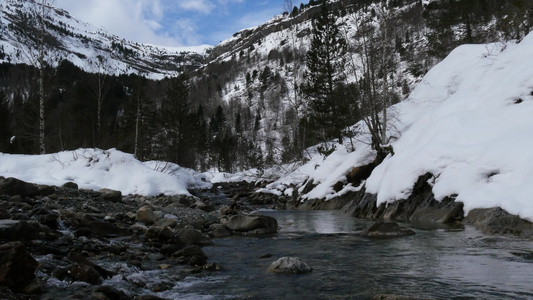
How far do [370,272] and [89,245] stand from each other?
4.55 m

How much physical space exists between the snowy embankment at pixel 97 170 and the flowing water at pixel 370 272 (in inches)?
393

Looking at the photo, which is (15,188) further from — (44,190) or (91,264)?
(91,264)

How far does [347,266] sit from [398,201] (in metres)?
6.63

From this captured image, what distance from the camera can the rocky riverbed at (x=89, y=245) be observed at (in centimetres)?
383

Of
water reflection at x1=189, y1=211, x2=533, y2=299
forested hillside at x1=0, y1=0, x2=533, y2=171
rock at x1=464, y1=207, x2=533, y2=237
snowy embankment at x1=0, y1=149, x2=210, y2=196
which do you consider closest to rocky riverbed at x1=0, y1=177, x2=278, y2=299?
water reflection at x1=189, y1=211, x2=533, y2=299

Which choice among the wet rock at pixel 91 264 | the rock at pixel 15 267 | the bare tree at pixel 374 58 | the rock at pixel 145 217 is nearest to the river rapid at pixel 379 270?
the wet rock at pixel 91 264

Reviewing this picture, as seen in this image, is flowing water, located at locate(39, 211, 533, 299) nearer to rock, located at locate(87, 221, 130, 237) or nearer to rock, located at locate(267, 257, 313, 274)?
rock, located at locate(267, 257, 313, 274)

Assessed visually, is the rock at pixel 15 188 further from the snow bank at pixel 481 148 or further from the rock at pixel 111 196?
the snow bank at pixel 481 148

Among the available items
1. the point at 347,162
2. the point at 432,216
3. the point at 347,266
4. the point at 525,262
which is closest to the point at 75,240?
the point at 347,266

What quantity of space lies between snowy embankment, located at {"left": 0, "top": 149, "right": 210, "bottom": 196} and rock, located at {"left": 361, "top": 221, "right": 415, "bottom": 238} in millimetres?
10580

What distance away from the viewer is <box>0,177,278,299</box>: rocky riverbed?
3826mm

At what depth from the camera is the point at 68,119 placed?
36.1m

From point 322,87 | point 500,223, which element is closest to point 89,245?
point 500,223

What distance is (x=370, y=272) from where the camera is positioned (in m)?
5.05
